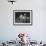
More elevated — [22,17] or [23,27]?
[22,17]

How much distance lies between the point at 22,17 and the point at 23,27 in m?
0.35

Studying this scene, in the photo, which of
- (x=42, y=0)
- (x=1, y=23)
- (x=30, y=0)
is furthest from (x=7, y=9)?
(x=42, y=0)

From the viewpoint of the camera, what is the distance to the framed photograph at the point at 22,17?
464 cm

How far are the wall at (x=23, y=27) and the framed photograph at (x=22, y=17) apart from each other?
0.11m

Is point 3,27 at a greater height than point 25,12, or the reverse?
point 25,12

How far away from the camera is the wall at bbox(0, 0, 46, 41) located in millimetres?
4629

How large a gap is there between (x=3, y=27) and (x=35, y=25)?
111cm

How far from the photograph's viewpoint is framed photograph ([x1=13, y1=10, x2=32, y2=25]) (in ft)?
15.2

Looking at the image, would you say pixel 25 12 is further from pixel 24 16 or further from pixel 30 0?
pixel 30 0

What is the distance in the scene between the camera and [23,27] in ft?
15.3

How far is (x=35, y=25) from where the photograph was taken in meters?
4.64

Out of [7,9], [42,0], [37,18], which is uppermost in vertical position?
[42,0]

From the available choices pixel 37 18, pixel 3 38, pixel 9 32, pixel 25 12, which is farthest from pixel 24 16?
pixel 3 38

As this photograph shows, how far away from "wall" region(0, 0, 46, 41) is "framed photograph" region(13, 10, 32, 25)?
105 millimetres
